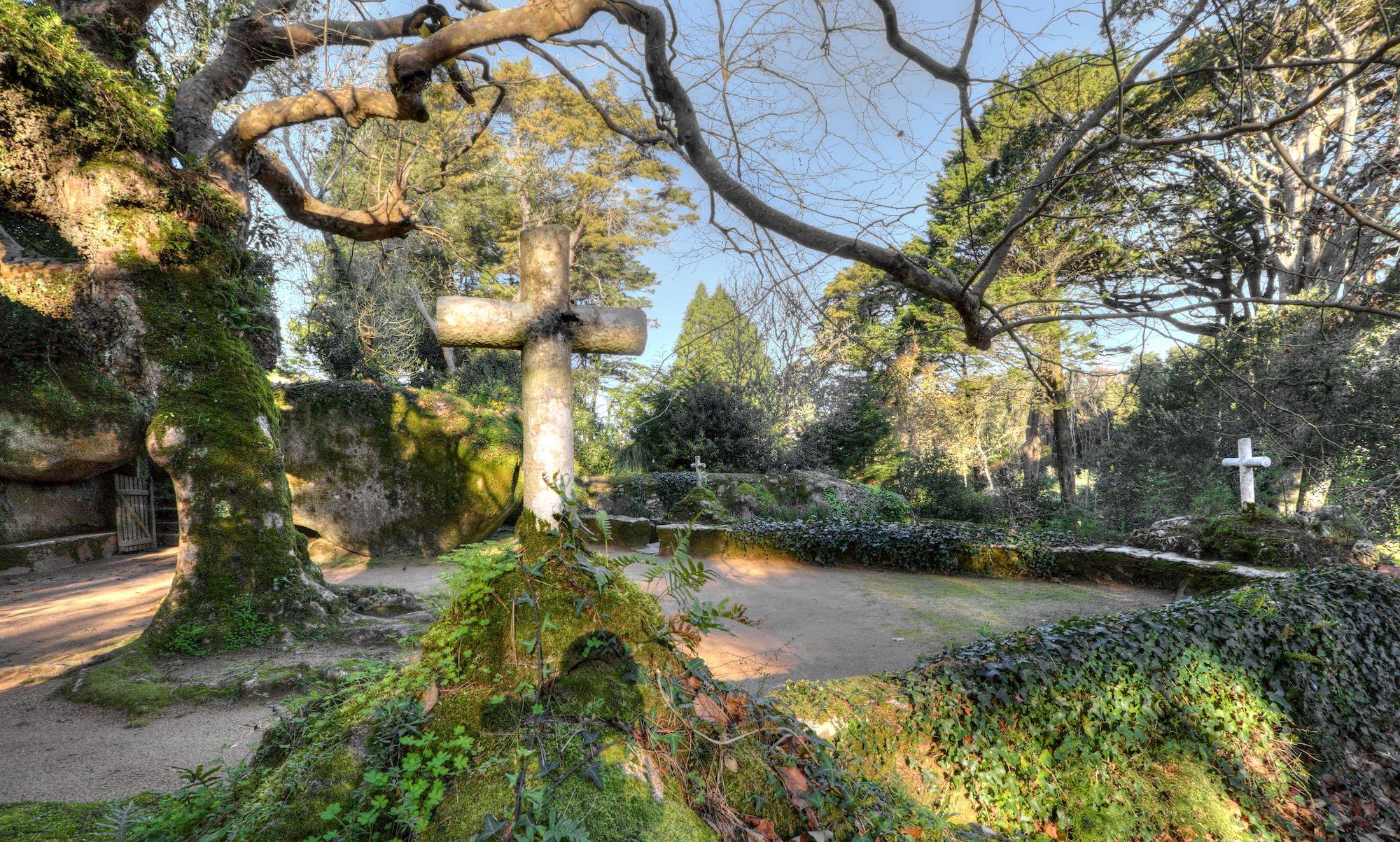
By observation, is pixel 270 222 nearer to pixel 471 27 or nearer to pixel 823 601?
pixel 471 27

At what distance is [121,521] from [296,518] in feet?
15.0

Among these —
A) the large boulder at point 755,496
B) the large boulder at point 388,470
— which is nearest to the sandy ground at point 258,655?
the large boulder at point 388,470

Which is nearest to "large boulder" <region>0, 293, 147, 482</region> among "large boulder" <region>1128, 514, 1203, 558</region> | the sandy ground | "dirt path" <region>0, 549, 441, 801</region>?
the sandy ground

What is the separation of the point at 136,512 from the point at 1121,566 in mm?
16802

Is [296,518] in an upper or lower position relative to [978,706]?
upper

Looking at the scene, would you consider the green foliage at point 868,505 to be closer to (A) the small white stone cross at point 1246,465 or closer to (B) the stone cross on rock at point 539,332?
(A) the small white stone cross at point 1246,465

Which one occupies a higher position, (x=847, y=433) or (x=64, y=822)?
(x=847, y=433)

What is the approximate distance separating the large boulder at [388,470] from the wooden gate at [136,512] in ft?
14.4

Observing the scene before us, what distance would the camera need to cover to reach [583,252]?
70.0 feet

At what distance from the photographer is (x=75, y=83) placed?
14.7 ft

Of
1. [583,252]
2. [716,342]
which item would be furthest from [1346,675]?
[583,252]

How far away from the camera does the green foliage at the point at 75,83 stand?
13.8ft

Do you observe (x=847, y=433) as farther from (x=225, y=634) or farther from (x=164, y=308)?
(x=164, y=308)

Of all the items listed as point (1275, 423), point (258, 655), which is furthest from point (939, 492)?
point (258, 655)
